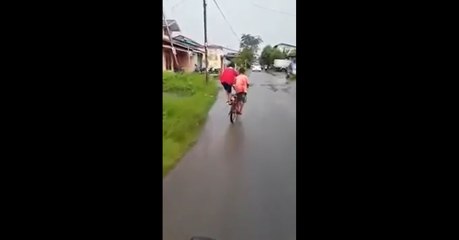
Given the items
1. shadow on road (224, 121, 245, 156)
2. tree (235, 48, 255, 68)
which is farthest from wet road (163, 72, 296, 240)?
tree (235, 48, 255, 68)

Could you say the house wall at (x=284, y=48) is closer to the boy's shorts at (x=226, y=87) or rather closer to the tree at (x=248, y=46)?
the tree at (x=248, y=46)

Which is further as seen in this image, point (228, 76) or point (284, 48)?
point (228, 76)

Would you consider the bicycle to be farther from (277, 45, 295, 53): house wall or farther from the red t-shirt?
(277, 45, 295, 53): house wall

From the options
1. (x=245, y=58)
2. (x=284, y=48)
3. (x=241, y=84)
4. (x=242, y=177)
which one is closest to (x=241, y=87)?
(x=241, y=84)

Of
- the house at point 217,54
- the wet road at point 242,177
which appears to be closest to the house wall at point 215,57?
the house at point 217,54

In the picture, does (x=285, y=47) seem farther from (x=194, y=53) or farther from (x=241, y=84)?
(x=194, y=53)
